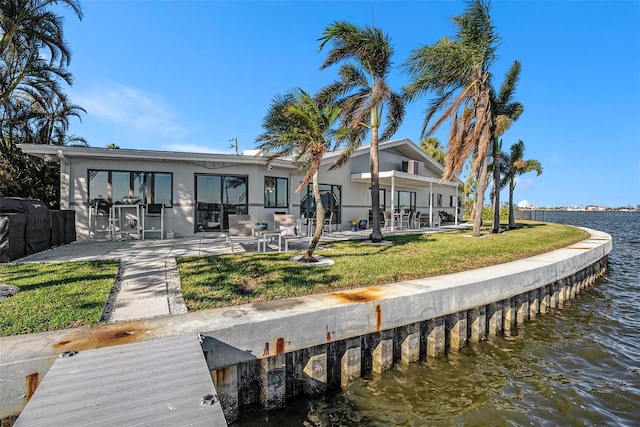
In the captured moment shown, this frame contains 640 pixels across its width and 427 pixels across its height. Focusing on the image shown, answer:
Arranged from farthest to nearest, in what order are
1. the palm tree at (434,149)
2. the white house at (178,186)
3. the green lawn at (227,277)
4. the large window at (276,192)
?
the palm tree at (434,149) → the large window at (276,192) → the white house at (178,186) → the green lawn at (227,277)

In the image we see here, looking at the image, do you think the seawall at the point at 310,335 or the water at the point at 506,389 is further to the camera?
the water at the point at 506,389

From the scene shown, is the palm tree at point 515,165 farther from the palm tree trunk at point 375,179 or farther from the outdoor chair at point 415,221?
the palm tree trunk at point 375,179

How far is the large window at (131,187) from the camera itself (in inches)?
421

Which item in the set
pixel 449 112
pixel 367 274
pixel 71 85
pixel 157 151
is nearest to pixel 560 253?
pixel 449 112

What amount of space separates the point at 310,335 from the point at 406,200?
16.8 m

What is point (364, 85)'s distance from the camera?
10242 mm

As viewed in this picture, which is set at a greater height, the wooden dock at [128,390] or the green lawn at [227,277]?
Answer: the green lawn at [227,277]

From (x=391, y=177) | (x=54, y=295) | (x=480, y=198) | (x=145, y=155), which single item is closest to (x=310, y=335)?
(x=54, y=295)

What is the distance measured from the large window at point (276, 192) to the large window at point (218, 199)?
0.89 m

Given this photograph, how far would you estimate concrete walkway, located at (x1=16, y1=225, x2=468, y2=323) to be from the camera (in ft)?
13.7

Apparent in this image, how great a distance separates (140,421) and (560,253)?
11.0m

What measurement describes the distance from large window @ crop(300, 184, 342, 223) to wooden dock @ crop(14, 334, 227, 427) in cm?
1109

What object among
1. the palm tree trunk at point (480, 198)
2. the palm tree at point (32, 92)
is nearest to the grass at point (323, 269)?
the palm tree trunk at point (480, 198)

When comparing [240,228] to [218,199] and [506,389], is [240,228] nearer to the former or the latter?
[218,199]
